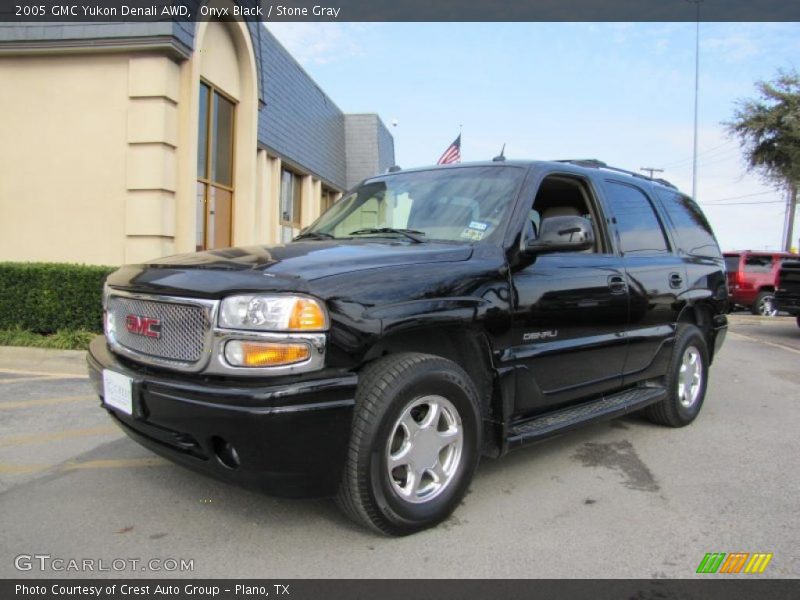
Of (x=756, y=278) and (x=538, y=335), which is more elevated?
(x=756, y=278)

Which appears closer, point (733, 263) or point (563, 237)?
point (563, 237)

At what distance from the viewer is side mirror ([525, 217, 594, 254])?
3.43m

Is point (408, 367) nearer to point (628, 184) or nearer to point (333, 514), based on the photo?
point (333, 514)

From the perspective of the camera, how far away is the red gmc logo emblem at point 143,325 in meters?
2.90

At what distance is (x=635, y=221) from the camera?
15.6 ft

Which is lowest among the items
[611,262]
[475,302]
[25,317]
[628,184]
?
[25,317]

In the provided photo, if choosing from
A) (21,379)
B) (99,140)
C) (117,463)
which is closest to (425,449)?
(117,463)

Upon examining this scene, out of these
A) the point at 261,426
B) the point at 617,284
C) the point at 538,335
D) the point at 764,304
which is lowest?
the point at 261,426

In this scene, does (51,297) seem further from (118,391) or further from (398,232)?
(398,232)

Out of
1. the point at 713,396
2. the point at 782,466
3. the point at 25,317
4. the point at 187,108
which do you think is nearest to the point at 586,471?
the point at 782,466

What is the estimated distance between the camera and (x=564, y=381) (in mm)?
3785

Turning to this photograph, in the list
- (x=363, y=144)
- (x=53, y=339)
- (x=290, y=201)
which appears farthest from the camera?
(x=363, y=144)

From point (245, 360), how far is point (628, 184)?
350 centimetres

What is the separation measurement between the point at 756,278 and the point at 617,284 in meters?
15.3
